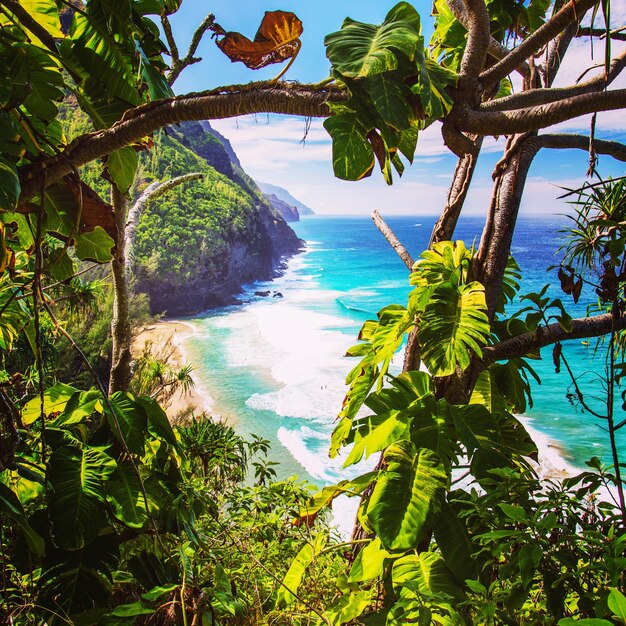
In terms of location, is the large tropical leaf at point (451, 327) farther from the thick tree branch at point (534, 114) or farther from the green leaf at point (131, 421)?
the green leaf at point (131, 421)

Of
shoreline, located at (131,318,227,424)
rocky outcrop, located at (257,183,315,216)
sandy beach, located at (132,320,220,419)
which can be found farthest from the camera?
rocky outcrop, located at (257,183,315,216)

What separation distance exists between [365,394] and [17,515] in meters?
0.93

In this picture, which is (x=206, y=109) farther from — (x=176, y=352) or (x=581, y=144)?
(x=176, y=352)

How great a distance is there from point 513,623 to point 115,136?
99 centimetres

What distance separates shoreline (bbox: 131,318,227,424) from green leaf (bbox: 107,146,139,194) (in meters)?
5.48

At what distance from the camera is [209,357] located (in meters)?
15.2

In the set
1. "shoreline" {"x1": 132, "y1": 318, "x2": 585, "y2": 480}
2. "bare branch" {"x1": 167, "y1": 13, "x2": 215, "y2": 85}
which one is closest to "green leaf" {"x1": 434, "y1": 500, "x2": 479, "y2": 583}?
"bare branch" {"x1": 167, "y1": 13, "x2": 215, "y2": 85}

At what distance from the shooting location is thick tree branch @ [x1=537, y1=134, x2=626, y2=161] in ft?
4.54

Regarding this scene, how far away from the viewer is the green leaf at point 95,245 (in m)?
1.03

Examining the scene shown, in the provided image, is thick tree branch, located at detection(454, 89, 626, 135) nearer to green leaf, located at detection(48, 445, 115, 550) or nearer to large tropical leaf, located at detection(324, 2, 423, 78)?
large tropical leaf, located at detection(324, 2, 423, 78)

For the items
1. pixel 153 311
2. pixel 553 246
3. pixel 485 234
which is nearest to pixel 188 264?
pixel 153 311

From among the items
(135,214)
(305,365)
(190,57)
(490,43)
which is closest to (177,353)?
(305,365)

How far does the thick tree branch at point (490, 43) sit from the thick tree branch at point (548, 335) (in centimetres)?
77

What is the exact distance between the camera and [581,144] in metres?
1.38
